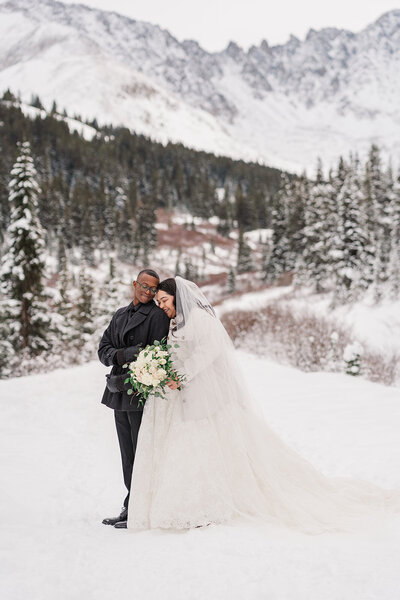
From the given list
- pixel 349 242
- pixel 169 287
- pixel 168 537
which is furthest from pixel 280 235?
pixel 168 537

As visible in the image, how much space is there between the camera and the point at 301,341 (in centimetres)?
2248

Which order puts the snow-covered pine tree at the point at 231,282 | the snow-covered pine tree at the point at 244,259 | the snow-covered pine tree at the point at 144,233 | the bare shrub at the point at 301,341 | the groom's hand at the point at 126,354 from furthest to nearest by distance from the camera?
the snow-covered pine tree at the point at 144,233 < the snow-covered pine tree at the point at 244,259 < the snow-covered pine tree at the point at 231,282 < the bare shrub at the point at 301,341 < the groom's hand at the point at 126,354

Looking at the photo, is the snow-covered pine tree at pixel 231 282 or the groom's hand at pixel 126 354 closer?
the groom's hand at pixel 126 354

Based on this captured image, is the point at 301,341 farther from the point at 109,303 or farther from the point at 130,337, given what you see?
the point at 130,337

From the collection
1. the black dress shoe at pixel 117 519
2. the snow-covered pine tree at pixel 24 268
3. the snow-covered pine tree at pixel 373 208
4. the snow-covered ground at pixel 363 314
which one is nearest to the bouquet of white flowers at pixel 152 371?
the black dress shoe at pixel 117 519

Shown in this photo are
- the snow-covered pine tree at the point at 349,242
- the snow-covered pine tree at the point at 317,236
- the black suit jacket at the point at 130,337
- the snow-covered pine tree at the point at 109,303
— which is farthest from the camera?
the snow-covered pine tree at the point at 317,236

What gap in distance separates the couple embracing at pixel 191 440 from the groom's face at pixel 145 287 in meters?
0.01

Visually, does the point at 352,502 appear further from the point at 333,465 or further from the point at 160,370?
the point at 160,370

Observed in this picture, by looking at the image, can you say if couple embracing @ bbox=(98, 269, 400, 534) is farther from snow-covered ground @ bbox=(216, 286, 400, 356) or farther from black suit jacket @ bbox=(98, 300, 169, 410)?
snow-covered ground @ bbox=(216, 286, 400, 356)

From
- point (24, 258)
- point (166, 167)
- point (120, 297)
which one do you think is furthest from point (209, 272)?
point (166, 167)

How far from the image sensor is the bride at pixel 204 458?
15.8ft

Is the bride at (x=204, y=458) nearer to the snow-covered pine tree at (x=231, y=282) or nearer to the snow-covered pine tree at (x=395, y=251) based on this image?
the snow-covered pine tree at (x=395, y=251)

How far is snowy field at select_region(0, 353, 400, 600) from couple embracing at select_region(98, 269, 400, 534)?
27 centimetres

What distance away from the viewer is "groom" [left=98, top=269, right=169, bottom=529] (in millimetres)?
5023
